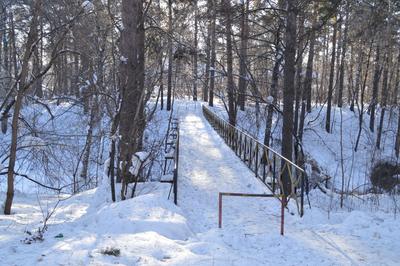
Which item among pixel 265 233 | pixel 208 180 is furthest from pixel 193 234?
pixel 208 180

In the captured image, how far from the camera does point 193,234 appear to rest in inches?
278

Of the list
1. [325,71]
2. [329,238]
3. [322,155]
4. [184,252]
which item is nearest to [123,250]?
[184,252]

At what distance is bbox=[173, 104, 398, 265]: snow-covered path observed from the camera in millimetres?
5797

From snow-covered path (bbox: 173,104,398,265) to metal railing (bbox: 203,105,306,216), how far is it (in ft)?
1.33

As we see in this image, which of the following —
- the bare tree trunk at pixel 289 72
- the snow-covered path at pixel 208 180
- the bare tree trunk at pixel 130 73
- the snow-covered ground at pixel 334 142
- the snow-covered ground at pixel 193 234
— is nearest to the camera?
the snow-covered ground at pixel 193 234

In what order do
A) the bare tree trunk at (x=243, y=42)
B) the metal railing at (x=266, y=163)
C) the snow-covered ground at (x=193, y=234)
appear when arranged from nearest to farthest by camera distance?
1. the snow-covered ground at (x=193, y=234)
2. the metal railing at (x=266, y=163)
3. the bare tree trunk at (x=243, y=42)

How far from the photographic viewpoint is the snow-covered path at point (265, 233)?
5797mm

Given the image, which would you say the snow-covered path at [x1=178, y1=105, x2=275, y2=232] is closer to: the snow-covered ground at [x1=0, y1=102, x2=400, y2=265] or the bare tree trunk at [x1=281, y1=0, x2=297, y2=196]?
the snow-covered ground at [x1=0, y1=102, x2=400, y2=265]

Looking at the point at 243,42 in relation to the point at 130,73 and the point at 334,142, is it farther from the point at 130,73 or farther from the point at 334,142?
the point at 130,73

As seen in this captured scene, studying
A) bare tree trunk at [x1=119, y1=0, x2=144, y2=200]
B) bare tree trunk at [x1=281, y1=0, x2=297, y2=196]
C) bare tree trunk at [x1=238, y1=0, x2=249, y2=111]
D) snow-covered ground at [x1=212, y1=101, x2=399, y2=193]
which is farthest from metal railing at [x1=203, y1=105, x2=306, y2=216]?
snow-covered ground at [x1=212, y1=101, x2=399, y2=193]

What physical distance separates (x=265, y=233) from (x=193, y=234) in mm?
1197

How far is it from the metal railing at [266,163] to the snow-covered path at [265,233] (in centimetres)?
40

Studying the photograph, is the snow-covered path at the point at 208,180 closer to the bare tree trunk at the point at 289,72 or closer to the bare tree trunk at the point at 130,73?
the bare tree trunk at the point at 289,72

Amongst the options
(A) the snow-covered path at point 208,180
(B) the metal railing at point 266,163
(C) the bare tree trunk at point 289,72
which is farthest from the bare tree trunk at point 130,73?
(C) the bare tree trunk at point 289,72
